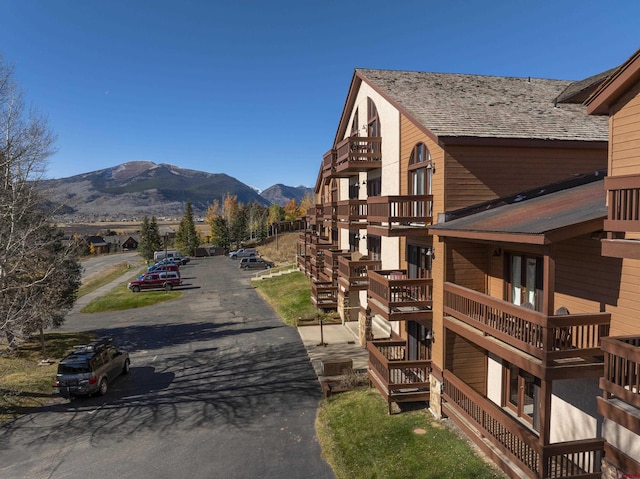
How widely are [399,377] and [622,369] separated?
8.93m

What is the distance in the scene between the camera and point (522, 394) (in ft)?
39.7

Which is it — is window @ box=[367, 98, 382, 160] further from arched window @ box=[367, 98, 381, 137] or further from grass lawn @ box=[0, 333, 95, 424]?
grass lawn @ box=[0, 333, 95, 424]

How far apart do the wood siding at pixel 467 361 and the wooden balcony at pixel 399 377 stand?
0.97 metres

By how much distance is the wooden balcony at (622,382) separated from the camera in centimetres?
653

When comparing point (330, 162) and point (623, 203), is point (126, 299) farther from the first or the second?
point (623, 203)

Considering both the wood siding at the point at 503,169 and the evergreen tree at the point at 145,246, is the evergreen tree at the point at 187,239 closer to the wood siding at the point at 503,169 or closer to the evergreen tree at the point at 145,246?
the evergreen tree at the point at 145,246

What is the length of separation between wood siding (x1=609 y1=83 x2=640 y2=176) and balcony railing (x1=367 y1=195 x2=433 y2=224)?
6.09 meters

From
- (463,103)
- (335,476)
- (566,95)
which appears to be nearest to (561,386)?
(335,476)

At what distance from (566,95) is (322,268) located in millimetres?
17897

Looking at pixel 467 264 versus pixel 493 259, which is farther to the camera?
pixel 467 264

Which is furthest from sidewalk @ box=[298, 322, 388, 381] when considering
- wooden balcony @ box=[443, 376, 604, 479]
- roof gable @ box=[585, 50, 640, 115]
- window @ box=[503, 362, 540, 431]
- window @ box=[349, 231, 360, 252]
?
roof gable @ box=[585, 50, 640, 115]

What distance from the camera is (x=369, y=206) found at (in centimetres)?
1722

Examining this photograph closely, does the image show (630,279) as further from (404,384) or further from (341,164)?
(341,164)

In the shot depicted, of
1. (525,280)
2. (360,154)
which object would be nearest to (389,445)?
(525,280)
